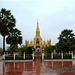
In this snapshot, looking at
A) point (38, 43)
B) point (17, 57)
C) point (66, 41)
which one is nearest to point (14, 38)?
point (17, 57)

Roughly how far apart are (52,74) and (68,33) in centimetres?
1726

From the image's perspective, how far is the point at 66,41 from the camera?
24.6 m

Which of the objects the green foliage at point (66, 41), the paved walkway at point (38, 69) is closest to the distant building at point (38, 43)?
the green foliage at point (66, 41)

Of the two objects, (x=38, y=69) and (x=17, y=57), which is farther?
(x=17, y=57)

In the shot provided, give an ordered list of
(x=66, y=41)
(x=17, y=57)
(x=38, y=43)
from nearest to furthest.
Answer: (x=17, y=57)
(x=66, y=41)
(x=38, y=43)

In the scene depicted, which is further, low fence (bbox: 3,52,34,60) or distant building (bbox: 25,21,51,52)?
distant building (bbox: 25,21,51,52)

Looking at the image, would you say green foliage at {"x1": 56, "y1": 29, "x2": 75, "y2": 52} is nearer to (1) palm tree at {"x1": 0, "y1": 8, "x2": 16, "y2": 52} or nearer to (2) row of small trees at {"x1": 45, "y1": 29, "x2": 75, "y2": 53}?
(2) row of small trees at {"x1": 45, "y1": 29, "x2": 75, "y2": 53}

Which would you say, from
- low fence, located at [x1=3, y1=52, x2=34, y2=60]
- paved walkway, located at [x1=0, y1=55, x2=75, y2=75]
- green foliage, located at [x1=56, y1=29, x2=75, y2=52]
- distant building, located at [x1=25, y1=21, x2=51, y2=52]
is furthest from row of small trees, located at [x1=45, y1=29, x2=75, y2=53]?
distant building, located at [x1=25, y1=21, x2=51, y2=52]

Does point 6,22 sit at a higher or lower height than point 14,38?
higher

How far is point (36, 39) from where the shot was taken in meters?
42.2

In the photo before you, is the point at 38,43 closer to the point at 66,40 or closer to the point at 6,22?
the point at 66,40

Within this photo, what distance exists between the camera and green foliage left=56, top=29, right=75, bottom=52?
79.0 feet

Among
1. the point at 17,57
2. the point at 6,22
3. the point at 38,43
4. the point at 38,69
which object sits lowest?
the point at 17,57

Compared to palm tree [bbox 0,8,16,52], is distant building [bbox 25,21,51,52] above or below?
below
